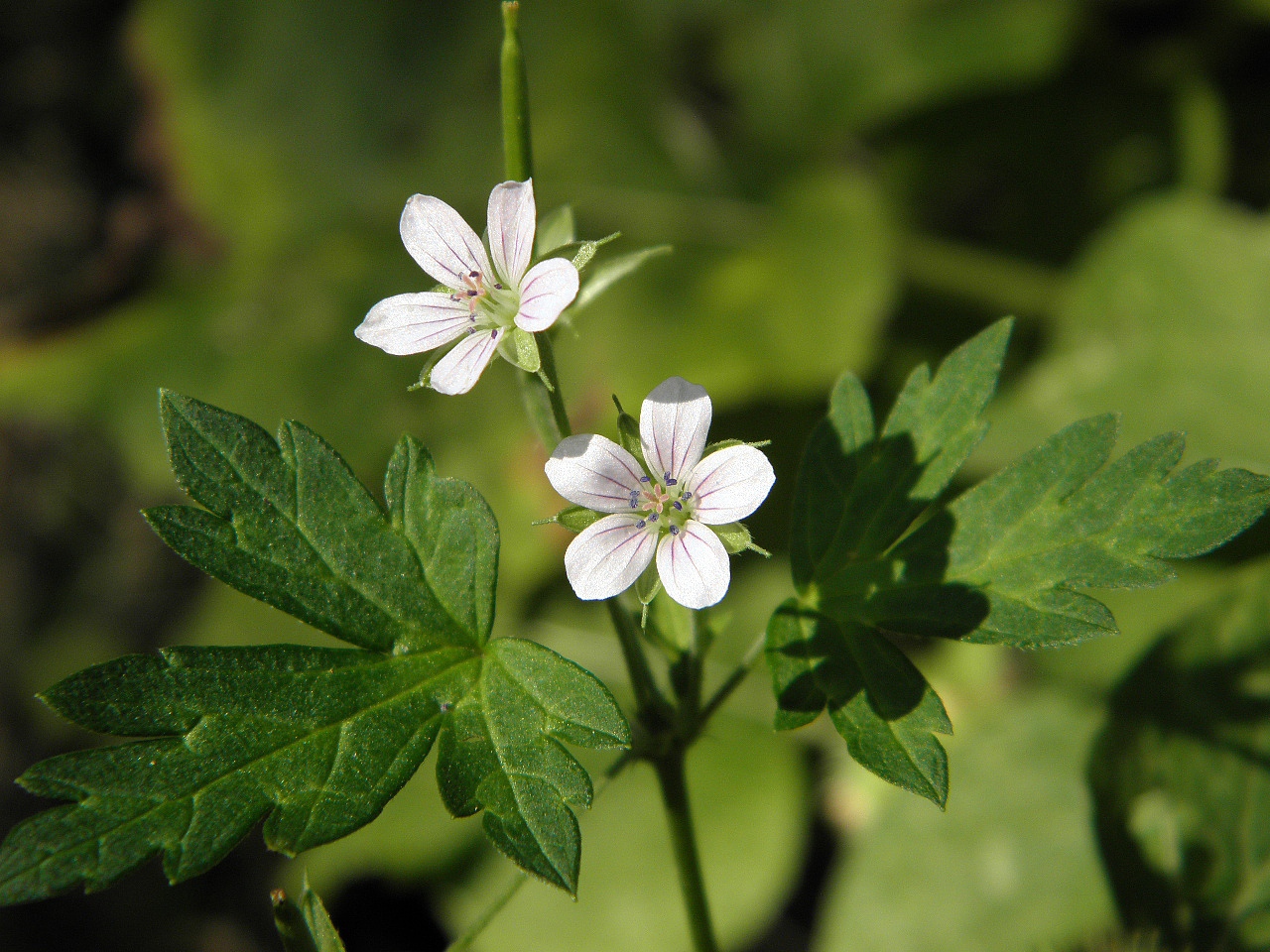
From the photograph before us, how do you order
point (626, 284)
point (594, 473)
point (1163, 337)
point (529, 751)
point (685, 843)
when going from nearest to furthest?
point (529, 751)
point (594, 473)
point (685, 843)
point (1163, 337)
point (626, 284)

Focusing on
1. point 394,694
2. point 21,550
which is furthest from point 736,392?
point 21,550

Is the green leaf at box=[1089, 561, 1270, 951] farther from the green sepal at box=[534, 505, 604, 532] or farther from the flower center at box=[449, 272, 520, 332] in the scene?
the flower center at box=[449, 272, 520, 332]

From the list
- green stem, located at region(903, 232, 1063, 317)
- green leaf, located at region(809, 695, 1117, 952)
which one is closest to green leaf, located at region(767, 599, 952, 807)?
green leaf, located at region(809, 695, 1117, 952)

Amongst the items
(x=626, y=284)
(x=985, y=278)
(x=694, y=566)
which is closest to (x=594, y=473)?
(x=694, y=566)

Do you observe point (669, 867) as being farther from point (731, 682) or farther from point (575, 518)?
point (575, 518)

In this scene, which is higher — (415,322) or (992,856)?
(415,322)

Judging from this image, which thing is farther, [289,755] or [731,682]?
[731,682]
